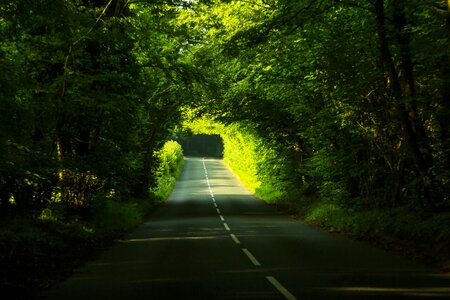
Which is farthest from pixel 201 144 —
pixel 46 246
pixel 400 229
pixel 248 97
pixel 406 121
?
pixel 46 246

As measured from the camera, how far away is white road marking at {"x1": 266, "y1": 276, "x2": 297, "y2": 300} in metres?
7.35

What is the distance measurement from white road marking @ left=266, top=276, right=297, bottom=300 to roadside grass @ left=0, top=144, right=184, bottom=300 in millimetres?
4092

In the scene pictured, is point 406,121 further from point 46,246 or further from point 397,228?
point 46,246

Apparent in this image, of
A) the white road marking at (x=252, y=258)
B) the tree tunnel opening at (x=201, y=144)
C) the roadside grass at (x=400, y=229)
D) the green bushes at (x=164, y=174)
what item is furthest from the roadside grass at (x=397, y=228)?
the tree tunnel opening at (x=201, y=144)

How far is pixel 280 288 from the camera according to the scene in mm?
7988

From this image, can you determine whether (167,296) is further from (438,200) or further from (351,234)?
(351,234)

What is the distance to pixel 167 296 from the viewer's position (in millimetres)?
7547

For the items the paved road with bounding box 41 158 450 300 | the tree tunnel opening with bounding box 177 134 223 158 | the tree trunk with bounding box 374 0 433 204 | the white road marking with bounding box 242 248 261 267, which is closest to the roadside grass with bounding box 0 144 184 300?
the paved road with bounding box 41 158 450 300

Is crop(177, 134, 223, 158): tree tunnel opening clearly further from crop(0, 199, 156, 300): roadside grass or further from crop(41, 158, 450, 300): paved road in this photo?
crop(41, 158, 450, 300): paved road

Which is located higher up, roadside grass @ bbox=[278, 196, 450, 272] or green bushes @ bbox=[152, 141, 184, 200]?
green bushes @ bbox=[152, 141, 184, 200]

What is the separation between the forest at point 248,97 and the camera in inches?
446

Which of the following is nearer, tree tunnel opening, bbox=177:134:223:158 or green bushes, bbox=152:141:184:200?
green bushes, bbox=152:141:184:200

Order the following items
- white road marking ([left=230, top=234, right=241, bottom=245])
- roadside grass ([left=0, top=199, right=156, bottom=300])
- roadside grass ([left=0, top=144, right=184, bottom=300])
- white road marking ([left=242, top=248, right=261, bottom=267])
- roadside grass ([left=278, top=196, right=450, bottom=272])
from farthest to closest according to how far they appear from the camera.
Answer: white road marking ([left=230, top=234, right=241, bottom=245]), roadside grass ([left=278, top=196, right=450, bottom=272]), white road marking ([left=242, top=248, right=261, bottom=267]), roadside grass ([left=0, top=144, right=184, bottom=300]), roadside grass ([left=0, top=199, right=156, bottom=300])

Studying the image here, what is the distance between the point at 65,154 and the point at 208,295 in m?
11.0
